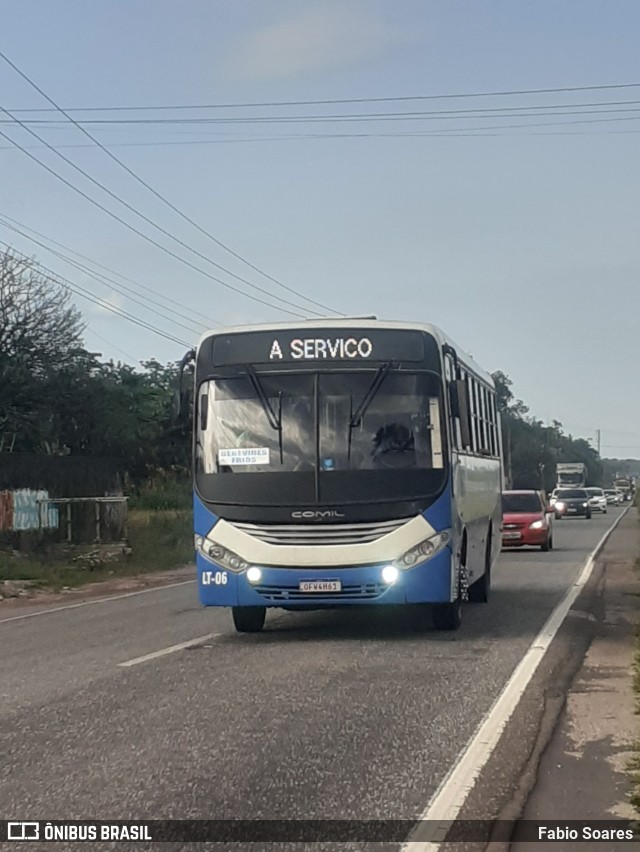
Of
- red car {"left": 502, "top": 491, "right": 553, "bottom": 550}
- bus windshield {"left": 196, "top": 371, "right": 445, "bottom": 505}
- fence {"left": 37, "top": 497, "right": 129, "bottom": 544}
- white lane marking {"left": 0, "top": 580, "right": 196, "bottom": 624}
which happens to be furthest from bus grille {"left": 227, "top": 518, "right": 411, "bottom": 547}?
red car {"left": 502, "top": 491, "right": 553, "bottom": 550}

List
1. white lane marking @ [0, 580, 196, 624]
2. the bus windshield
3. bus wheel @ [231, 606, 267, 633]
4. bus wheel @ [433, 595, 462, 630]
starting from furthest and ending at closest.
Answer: white lane marking @ [0, 580, 196, 624] → bus wheel @ [231, 606, 267, 633] → bus wheel @ [433, 595, 462, 630] → the bus windshield

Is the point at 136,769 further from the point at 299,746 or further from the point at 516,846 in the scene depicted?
the point at 516,846

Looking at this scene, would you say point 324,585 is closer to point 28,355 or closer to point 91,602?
point 91,602

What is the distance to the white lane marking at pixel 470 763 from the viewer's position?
6203 millimetres

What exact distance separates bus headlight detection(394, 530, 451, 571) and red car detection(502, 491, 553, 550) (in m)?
20.1

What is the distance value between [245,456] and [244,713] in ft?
14.7

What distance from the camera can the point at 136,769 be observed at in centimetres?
758

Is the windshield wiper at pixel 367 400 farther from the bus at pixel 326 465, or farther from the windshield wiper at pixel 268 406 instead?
the windshield wiper at pixel 268 406

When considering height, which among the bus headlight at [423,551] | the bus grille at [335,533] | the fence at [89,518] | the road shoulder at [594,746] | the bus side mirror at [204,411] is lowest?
the road shoulder at [594,746]

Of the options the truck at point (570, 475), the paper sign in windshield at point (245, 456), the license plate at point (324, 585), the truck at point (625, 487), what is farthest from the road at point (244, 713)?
the truck at point (625, 487)

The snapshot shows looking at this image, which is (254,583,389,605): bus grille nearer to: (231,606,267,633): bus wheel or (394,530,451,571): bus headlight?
(394,530,451,571): bus headlight

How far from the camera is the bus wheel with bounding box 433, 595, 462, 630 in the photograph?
46.6 feet

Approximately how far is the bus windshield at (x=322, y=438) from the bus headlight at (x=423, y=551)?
0.48 metres

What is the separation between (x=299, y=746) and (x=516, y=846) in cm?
241
